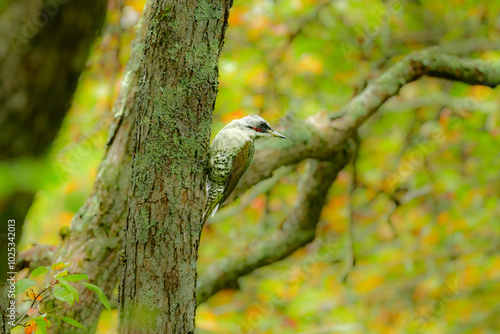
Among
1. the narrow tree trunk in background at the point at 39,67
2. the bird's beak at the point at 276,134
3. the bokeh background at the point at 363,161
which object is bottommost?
the narrow tree trunk in background at the point at 39,67

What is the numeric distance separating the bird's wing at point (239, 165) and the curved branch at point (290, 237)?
2.69 ft

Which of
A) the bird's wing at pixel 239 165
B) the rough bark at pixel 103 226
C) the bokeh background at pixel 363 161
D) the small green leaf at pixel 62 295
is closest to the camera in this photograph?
the small green leaf at pixel 62 295

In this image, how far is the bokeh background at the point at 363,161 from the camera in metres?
5.68

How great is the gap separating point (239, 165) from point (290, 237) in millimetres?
1115

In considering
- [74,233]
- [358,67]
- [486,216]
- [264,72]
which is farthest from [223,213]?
[486,216]

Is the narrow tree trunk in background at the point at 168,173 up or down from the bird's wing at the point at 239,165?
down

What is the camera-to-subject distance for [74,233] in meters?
2.89

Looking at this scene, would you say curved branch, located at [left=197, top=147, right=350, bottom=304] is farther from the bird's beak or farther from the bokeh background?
the bokeh background

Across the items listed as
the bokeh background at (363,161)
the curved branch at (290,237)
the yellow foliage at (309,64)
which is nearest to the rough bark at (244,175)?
the curved branch at (290,237)

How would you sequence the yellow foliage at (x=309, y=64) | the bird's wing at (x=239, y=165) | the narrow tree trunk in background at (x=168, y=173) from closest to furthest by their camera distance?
the narrow tree trunk in background at (x=168, y=173) < the bird's wing at (x=239, y=165) < the yellow foliage at (x=309, y=64)

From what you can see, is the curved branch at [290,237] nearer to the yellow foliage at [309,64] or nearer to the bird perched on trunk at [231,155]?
the bird perched on trunk at [231,155]

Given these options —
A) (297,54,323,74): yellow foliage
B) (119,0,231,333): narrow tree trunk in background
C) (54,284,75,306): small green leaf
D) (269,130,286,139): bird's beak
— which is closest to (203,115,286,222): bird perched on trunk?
(269,130,286,139): bird's beak

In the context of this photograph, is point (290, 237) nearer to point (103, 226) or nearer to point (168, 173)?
point (103, 226)

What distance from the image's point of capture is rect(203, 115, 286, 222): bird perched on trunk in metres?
3.00
